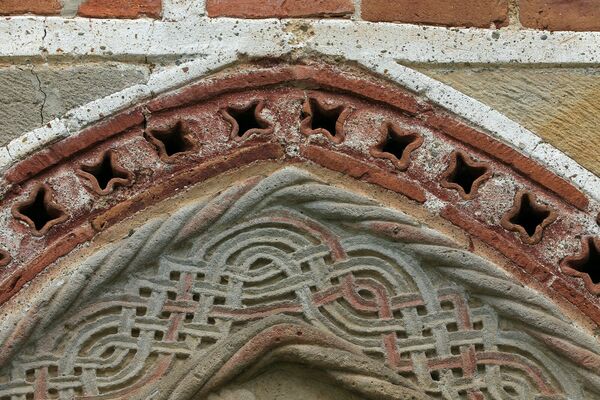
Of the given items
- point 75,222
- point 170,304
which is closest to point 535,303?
point 170,304

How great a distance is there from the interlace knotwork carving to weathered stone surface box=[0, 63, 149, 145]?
454 millimetres

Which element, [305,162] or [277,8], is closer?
[305,162]

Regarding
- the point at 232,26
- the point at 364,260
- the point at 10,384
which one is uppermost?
the point at 232,26

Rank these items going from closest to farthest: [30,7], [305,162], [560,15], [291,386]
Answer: [291,386] → [305,162] → [30,7] → [560,15]

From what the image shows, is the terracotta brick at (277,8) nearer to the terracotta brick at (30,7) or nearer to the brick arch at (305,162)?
the brick arch at (305,162)

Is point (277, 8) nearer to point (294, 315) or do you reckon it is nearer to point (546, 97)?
point (546, 97)

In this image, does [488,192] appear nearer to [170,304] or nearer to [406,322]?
[406,322]

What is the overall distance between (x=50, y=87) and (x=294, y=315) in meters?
0.99

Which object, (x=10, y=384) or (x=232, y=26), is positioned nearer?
(x=10, y=384)

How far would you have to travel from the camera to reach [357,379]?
4500 mm

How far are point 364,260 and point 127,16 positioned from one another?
1031mm

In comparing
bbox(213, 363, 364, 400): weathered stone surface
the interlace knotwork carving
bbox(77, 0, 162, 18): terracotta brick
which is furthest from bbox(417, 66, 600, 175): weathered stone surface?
bbox(213, 363, 364, 400): weathered stone surface

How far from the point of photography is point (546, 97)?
4.91 meters

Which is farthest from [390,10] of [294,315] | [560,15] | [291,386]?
[291,386]
